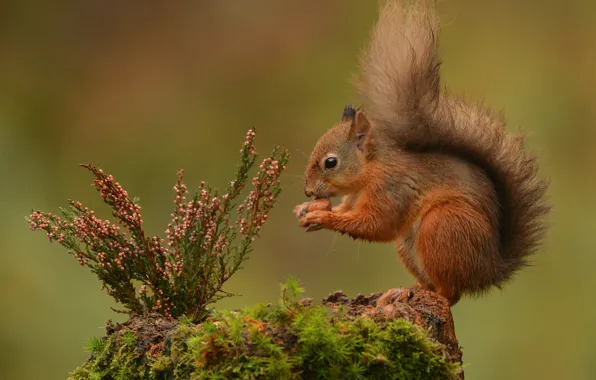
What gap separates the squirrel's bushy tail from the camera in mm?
2982

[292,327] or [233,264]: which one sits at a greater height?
[233,264]

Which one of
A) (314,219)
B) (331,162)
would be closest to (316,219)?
(314,219)

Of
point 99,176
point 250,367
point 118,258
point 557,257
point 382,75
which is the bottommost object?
point 250,367

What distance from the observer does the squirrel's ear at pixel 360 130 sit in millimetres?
2990

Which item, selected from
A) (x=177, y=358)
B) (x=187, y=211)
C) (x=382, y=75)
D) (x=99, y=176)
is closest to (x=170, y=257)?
(x=187, y=211)

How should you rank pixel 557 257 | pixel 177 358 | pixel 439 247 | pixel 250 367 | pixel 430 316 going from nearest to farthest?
pixel 250 367 → pixel 177 358 → pixel 430 316 → pixel 439 247 → pixel 557 257

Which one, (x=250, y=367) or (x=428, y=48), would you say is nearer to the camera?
(x=250, y=367)

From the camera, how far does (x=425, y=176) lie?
2.91 meters

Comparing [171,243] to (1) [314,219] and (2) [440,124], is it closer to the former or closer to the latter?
(1) [314,219]

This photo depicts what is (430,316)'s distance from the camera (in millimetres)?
2584

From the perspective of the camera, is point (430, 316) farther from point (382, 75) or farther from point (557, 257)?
point (557, 257)

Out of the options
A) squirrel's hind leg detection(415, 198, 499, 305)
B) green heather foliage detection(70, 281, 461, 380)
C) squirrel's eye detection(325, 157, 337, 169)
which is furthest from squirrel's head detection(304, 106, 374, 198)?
Result: green heather foliage detection(70, 281, 461, 380)

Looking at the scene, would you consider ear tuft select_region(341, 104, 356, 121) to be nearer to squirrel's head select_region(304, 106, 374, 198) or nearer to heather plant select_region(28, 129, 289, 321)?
squirrel's head select_region(304, 106, 374, 198)

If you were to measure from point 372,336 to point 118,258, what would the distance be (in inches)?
39.1
